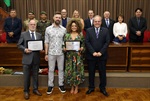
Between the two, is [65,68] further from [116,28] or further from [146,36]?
[146,36]

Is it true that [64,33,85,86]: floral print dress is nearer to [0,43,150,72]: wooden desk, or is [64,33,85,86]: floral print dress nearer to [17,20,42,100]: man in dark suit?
[17,20,42,100]: man in dark suit

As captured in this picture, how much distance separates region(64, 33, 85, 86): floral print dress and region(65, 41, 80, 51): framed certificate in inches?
3.0

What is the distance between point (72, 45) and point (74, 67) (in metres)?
0.43

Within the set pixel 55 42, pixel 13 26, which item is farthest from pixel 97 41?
pixel 13 26

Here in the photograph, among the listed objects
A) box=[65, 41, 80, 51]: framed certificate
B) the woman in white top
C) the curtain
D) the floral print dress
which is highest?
the curtain

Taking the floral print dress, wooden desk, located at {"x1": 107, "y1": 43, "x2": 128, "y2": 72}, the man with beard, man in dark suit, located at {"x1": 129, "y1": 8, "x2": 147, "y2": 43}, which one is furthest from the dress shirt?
man in dark suit, located at {"x1": 129, "y1": 8, "x2": 147, "y2": 43}

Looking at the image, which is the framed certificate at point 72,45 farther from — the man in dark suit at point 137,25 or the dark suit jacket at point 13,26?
the dark suit jacket at point 13,26

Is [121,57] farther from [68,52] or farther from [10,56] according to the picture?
[10,56]

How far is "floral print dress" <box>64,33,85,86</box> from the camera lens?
13.9 ft

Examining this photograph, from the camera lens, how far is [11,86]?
4.78m

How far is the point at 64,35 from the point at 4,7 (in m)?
4.61

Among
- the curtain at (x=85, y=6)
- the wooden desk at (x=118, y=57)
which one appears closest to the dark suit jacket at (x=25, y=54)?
the wooden desk at (x=118, y=57)

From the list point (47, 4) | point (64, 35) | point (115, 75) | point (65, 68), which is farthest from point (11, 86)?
point (47, 4)

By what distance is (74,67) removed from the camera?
4.26 m
